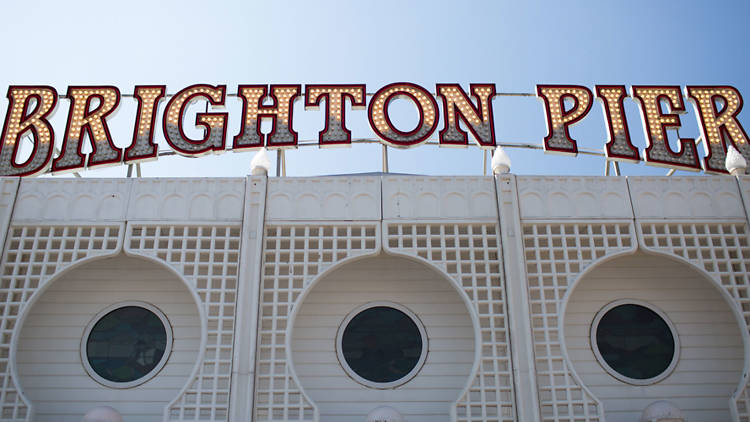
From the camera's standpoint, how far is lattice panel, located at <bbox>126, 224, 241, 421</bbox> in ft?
42.0

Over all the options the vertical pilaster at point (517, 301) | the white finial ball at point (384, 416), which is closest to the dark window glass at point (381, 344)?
the white finial ball at point (384, 416)

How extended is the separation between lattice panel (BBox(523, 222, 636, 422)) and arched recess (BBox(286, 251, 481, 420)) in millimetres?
1421

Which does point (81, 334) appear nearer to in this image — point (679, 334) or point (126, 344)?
point (126, 344)

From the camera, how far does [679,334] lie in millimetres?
14641

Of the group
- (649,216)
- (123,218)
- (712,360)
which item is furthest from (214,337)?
(712,360)

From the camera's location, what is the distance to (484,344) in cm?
1336

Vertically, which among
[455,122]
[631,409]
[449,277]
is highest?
[455,122]

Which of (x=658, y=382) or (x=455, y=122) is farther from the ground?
(x=455, y=122)

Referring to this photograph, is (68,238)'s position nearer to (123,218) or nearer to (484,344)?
A: (123,218)

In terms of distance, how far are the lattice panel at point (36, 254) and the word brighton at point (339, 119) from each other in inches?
96.1

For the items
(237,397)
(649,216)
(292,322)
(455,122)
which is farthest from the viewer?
(455,122)

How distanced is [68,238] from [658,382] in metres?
13.6

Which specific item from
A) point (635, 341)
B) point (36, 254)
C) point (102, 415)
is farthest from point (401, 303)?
point (36, 254)

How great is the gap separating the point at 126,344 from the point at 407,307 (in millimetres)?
6531
